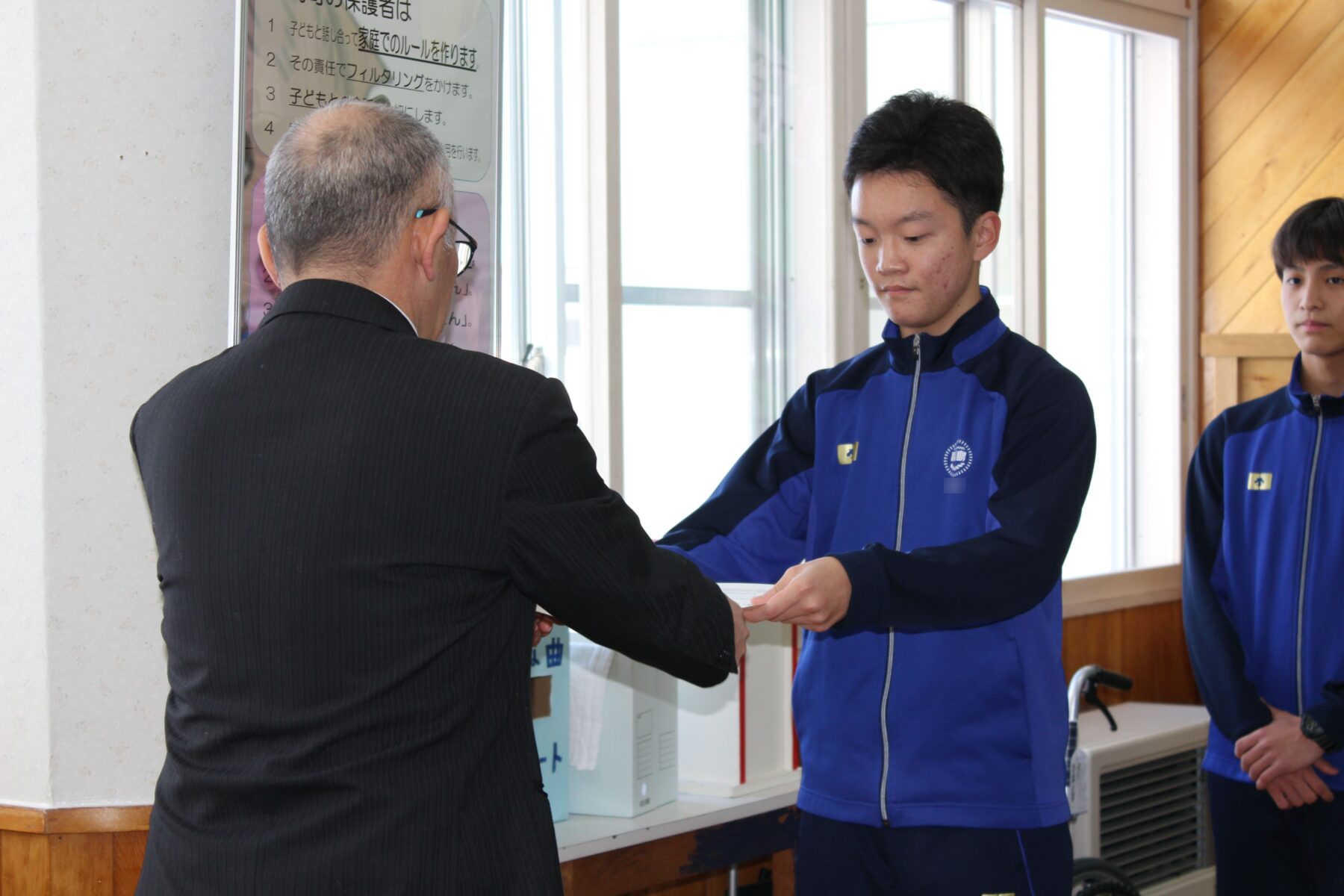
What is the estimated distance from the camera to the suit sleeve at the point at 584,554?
1.19 meters

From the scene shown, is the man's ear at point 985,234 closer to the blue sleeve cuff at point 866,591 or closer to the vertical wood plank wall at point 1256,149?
the blue sleeve cuff at point 866,591

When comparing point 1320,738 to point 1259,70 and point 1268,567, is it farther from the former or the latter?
point 1259,70

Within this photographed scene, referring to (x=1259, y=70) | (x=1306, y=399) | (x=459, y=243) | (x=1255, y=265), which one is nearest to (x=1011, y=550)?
(x=459, y=243)

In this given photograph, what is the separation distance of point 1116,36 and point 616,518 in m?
3.84

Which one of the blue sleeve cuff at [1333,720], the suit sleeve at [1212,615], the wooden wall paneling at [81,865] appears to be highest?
the suit sleeve at [1212,615]

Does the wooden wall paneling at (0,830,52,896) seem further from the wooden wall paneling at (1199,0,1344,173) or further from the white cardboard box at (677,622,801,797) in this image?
the wooden wall paneling at (1199,0,1344,173)

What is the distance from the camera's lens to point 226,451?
1.19 meters

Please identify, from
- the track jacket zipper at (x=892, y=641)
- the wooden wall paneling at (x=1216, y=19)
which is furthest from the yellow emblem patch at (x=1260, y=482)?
the wooden wall paneling at (x=1216, y=19)

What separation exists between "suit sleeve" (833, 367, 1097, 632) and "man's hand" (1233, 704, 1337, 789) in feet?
3.08

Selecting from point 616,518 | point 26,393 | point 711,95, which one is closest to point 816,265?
point 711,95

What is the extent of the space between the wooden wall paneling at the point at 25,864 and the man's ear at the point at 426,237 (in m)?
1.37

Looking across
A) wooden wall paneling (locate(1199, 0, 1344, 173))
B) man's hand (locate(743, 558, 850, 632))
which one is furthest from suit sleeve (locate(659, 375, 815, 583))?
wooden wall paneling (locate(1199, 0, 1344, 173))

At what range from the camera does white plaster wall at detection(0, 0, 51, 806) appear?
2.10 m

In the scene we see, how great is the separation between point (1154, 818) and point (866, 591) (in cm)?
230
